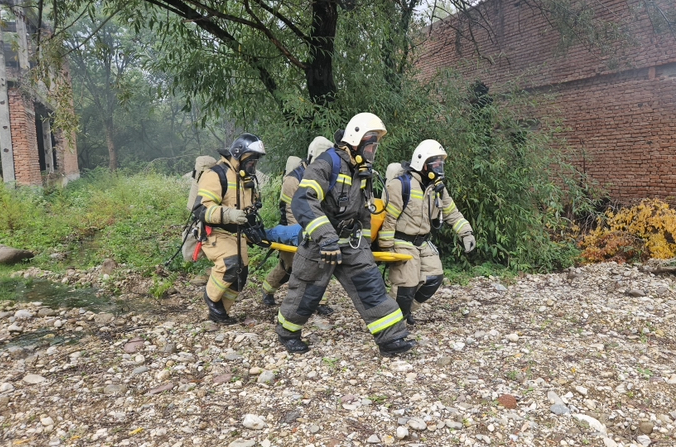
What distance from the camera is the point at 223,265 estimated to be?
14.0 feet

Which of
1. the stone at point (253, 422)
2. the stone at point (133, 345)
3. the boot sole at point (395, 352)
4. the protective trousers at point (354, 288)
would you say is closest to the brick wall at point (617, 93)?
the protective trousers at point (354, 288)

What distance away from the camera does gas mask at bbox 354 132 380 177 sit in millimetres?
3605

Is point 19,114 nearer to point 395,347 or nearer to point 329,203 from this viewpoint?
point 329,203

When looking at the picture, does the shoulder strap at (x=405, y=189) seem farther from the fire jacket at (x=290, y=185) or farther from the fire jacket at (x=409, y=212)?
the fire jacket at (x=290, y=185)

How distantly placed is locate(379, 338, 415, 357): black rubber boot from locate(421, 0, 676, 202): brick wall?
18.0 feet

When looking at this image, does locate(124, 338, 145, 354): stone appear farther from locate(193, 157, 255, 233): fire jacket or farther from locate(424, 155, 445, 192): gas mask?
locate(424, 155, 445, 192): gas mask

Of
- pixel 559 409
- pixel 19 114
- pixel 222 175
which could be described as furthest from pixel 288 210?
pixel 19 114

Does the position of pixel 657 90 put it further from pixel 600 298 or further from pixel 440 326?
pixel 440 326

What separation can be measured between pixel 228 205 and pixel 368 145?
1.47 metres

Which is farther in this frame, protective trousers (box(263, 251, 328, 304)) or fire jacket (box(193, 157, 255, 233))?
protective trousers (box(263, 251, 328, 304))

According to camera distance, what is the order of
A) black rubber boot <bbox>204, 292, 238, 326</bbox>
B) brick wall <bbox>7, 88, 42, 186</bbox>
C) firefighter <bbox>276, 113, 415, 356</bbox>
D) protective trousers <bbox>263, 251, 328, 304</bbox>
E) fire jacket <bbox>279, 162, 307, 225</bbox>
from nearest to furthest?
1. firefighter <bbox>276, 113, 415, 356</bbox>
2. black rubber boot <bbox>204, 292, 238, 326</bbox>
3. fire jacket <bbox>279, 162, 307, 225</bbox>
4. protective trousers <bbox>263, 251, 328, 304</bbox>
5. brick wall <bbox>7, 88, 42, 186</bbox>

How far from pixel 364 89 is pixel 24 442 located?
5.19 m

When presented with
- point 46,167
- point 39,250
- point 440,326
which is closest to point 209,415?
point 440,326

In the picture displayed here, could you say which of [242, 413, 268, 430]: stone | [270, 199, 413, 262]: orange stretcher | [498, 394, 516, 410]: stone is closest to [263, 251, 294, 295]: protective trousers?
[270, 199, 413, 262]: orange stretcher
